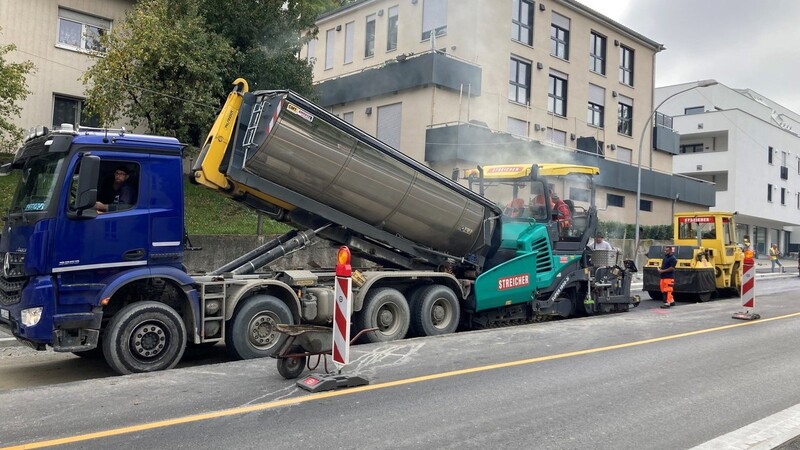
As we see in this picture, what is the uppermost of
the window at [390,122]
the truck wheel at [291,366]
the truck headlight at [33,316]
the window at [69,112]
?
the window at [390,122]

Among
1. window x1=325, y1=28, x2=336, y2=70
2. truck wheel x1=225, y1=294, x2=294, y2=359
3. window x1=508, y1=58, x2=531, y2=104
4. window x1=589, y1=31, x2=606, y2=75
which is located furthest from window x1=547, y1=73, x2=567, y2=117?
truck wheel x1=225, y1=294, x2=294, y2=359

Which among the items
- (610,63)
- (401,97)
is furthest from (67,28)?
(610,63)

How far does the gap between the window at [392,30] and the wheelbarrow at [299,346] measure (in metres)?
22.2

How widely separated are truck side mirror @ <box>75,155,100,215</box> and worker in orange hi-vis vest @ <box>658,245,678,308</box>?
11840mm

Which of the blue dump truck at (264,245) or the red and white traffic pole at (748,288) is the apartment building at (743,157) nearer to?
the red and white traffic pole at (748,288)

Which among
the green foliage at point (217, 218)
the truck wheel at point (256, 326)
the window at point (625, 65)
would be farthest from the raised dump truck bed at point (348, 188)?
the window at point (625, 65)

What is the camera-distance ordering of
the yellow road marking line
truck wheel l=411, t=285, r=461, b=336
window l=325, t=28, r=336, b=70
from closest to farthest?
1. the yellow road marking line
2. truck wheel l=411, t=285, r=461, b=336
3. window l=325, t=28, r=336, b=70

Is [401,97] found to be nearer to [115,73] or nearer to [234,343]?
[115,73]

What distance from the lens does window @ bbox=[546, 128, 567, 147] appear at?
28.3 meters

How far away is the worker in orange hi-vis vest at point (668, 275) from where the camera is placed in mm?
13852

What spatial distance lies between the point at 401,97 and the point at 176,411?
69.2ft

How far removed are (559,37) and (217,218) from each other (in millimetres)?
19592

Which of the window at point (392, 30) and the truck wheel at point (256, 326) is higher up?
the window at point (392, 30)

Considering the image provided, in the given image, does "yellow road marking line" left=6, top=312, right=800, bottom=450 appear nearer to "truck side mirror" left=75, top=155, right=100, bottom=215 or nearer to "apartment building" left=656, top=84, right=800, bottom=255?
"truck side mirror" left=75, top=155, right=100, bottom=215
